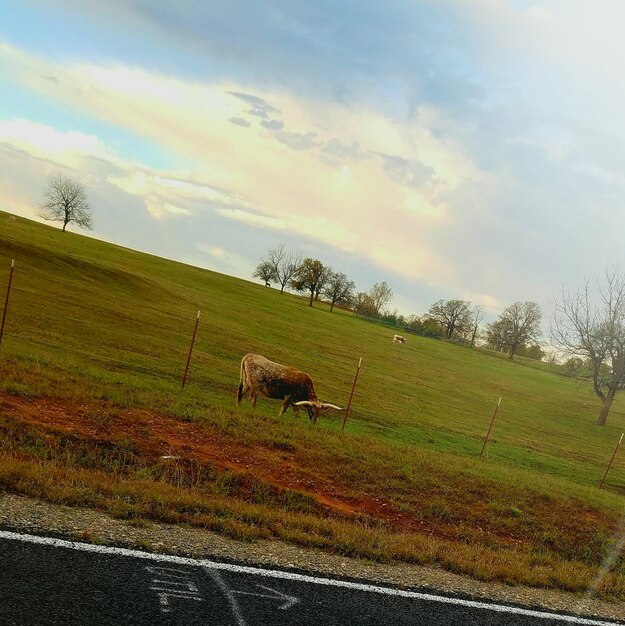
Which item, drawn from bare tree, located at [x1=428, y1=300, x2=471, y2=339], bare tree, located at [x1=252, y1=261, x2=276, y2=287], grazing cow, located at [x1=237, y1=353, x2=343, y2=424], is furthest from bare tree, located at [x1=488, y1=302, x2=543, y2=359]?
grazing cow, located at [x1=237, y1=353, x2=343, y2=424]

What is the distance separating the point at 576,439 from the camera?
40.2m

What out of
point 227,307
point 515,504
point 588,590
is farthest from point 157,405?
point 227,307

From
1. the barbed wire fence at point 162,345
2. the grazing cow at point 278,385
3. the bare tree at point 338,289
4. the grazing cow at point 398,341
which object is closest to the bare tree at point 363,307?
the bare tree at point 338,289

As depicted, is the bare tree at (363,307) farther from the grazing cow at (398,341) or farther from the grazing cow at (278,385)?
A: the grazing cow at (278,385)

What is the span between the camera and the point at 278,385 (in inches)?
761

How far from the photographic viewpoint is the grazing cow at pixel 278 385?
1923cm

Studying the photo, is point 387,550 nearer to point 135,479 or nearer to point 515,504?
point 135,479

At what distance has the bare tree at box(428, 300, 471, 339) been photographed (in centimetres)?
12444

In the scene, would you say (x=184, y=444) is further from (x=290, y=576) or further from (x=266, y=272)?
(x=266, y=272)

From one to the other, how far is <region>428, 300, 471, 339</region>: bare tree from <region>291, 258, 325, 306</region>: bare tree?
115ft

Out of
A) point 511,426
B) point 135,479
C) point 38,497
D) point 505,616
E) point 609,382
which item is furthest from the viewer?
point 609,382

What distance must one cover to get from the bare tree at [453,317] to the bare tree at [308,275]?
3505 centimetres

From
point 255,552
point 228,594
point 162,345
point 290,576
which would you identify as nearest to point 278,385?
point 162,345

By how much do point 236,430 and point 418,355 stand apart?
5558 centimetres
